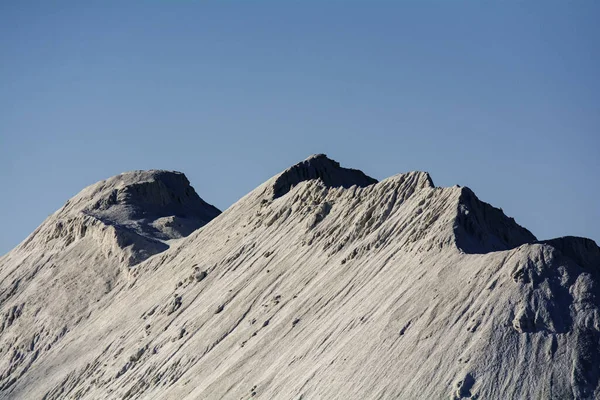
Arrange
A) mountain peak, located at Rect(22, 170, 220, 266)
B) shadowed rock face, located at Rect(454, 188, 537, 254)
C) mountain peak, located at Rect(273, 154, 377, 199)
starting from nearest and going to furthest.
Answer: shadowed rock face, located at Rect(454, 188, 537, 254) < mountain peak, located at Rect(273, 154, 377, 199) < mountain peak, located at Rect(22, 170, 220, 266)

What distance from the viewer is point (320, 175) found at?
78.8 m

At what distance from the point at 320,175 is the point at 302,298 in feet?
49.6

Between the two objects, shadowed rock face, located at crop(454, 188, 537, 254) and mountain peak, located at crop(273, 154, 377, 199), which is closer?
shadowed rock face, located at crop(454, 188, 537, 254)

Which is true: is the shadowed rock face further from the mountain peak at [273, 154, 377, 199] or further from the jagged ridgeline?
the mountain peak at [273, 154, 377, 199]

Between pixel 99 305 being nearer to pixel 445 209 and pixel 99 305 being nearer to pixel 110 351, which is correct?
pixel 110 351

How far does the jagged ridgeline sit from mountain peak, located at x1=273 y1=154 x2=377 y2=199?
10cm

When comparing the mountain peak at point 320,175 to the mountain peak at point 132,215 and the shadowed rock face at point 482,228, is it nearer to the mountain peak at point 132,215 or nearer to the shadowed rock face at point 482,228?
the mountain peak at point 132,215

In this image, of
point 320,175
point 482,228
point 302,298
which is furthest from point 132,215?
point 482,228

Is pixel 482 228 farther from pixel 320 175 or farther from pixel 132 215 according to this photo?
pixel 132 215

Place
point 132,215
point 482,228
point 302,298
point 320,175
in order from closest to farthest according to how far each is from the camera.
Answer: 1. point 482,228
2. point 302,298
3. point 320,175
4. point 132,215

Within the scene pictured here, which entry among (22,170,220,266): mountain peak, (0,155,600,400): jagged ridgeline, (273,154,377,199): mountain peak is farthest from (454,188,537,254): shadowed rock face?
(22,170,220,266): mountain peak

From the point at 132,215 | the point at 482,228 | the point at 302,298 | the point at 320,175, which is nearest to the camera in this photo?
the point at 482,228

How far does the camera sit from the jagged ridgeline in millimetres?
53750

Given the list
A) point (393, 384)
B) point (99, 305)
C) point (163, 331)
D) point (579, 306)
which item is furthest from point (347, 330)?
point (99, 305)
